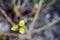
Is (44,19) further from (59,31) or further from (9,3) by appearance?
(9,3)

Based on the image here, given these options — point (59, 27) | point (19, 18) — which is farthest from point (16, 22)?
point (59, 27)

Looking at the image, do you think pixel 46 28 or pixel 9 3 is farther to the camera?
pixel 9 3

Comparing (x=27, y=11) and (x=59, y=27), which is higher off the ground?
(x=27, y=11)

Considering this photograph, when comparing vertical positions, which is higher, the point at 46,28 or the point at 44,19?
the point at 44,19

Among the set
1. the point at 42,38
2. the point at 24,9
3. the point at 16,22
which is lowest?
the point at 42,38

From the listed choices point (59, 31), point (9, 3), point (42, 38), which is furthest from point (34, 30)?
point (9, 3)

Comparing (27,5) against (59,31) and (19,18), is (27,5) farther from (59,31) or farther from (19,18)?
(59,31)
